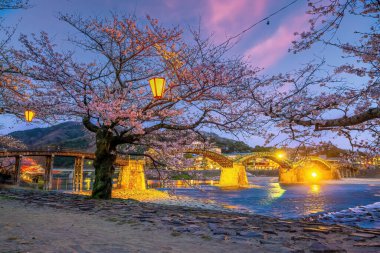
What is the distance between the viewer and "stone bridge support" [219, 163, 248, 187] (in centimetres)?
5484

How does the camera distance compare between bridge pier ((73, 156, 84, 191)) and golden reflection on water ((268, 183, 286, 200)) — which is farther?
bridge pier ((73, 156, 84, 191))

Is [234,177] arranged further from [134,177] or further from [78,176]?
[78,176]

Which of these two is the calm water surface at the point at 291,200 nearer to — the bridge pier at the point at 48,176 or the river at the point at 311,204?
the river at the point at 311,204

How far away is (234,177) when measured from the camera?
180 feet

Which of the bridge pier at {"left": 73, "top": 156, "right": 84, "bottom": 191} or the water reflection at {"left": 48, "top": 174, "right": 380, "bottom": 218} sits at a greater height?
the bridge pier at {"left": 73, "top": 156, "right": 84, "bottom": 191}

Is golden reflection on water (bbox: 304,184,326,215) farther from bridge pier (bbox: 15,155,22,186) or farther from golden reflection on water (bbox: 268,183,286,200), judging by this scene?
bridge pier (bbox: 15,155,22,186)

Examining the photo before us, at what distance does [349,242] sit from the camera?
5027mm

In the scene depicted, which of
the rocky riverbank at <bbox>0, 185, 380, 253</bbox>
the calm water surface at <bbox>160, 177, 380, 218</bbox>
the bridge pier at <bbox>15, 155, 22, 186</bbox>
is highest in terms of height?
the bridge pier at <bbox>15, 155, 22, 186</bbox>

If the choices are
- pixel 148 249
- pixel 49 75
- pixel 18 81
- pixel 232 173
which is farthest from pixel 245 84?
pixel 232 173

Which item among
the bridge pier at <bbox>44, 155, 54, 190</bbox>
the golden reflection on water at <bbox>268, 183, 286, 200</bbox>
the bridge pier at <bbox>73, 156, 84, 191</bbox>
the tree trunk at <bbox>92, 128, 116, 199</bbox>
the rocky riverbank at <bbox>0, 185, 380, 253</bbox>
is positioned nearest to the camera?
the rocky riverbank at <bbox>0, 185, 380, 253</bbox>

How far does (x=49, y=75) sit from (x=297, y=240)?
414 inches

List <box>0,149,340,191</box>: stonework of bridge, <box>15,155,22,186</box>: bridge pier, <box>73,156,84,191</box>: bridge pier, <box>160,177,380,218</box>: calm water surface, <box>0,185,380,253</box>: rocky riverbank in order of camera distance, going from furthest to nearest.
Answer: <box>73,156,84,191</box>: bridge pier → <box>0,149,340,191</box>: stonework of bridge → <box>15,155,22,186</box>: bridge pier → <box>160,177,380,218</box>: calm water surface → <box>0,185,380,253</box>: rocky riverbank

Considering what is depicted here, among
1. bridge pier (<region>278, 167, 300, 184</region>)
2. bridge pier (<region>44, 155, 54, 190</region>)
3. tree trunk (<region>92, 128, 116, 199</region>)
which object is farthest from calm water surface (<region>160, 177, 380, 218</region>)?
bridge pier (<region>278, 167, 300, 184</region>)

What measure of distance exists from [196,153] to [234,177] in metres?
33.6
